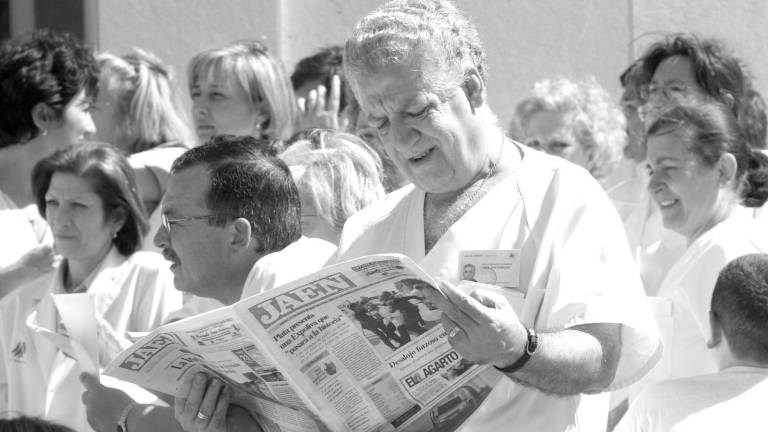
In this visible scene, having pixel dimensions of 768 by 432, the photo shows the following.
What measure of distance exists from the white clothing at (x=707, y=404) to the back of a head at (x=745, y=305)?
0.06 m

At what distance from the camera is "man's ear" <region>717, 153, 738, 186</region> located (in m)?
4.28

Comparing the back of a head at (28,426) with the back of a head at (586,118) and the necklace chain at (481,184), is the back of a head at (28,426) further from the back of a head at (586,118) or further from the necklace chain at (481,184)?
the back of a head at (586,118)

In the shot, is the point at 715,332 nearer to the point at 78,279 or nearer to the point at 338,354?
the point at 338,354

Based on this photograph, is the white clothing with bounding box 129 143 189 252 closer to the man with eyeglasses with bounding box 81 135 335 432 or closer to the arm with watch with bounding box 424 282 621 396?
the man with eyeglasses with bounding box 81 135 335 432

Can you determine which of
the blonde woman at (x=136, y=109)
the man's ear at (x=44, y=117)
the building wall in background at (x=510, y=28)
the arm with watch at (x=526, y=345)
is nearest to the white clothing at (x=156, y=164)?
the blonde woman at (x=136, y=109)

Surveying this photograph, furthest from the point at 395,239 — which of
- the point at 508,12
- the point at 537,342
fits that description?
the point at 508,12

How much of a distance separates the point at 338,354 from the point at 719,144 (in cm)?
215

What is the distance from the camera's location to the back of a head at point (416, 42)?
2637 mm

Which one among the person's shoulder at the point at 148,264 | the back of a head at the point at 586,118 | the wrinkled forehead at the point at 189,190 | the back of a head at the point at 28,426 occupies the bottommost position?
the person's shoulder at the point at 148,264

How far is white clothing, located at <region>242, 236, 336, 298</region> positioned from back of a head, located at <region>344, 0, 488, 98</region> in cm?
50

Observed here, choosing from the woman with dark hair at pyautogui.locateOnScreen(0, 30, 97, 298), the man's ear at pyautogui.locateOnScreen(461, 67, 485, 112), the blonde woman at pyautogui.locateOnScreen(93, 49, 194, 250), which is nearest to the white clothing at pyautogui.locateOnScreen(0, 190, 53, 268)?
the woman with dark hair at pyautogui.locateOnScreen(0, 30, 97, 298)

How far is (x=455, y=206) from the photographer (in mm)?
2775

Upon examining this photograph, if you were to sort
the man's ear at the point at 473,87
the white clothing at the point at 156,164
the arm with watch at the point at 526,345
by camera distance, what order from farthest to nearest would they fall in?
the white clothing at the point at 156,164 < the man's ear at the point at 473,87 < the arm with watch at the point at 526,345

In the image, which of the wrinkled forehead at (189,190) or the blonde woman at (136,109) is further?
the blonde woman at (136,109)
